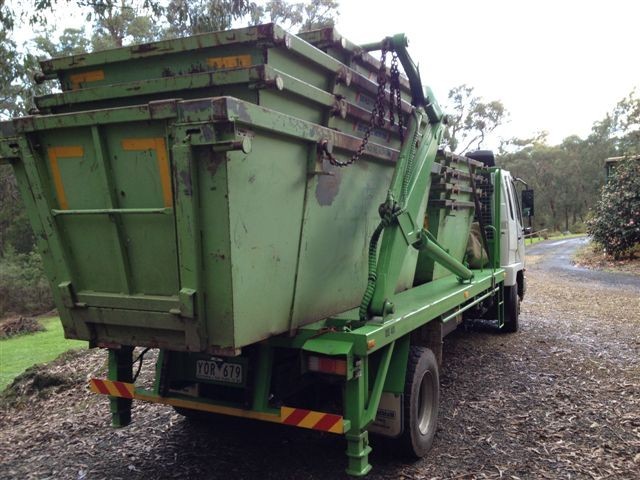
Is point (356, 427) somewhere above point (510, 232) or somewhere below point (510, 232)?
below

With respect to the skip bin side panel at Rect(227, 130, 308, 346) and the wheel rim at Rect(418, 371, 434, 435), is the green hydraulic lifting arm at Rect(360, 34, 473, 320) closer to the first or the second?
the skip bin side panel at Rect(227, 130, 308, 346)

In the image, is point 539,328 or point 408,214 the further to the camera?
point 539,328

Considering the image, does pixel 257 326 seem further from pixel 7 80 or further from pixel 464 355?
pixel 7 80

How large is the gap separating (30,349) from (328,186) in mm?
10974

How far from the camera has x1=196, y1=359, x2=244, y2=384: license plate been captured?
373 cm

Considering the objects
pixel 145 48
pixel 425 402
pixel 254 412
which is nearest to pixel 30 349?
pixel 254 412

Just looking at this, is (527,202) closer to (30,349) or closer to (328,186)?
(328,186)

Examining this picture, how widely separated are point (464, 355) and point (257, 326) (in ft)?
15.6

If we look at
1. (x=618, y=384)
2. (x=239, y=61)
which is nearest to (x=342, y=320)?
(x=239, y=61)

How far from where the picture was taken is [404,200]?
419 centimetres

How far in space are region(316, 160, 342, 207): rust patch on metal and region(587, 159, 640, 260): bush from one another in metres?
18.7

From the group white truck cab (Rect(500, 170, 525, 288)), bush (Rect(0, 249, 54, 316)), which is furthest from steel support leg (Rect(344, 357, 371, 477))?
bush (Rect(0, 249, 54, 316))

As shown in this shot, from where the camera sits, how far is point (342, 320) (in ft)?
12.1

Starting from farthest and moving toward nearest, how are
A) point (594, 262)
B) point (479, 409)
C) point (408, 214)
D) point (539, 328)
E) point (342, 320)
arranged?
point (594, 262), point (539, 328), point (479, 409), point (408, 214), point (342, 320)
